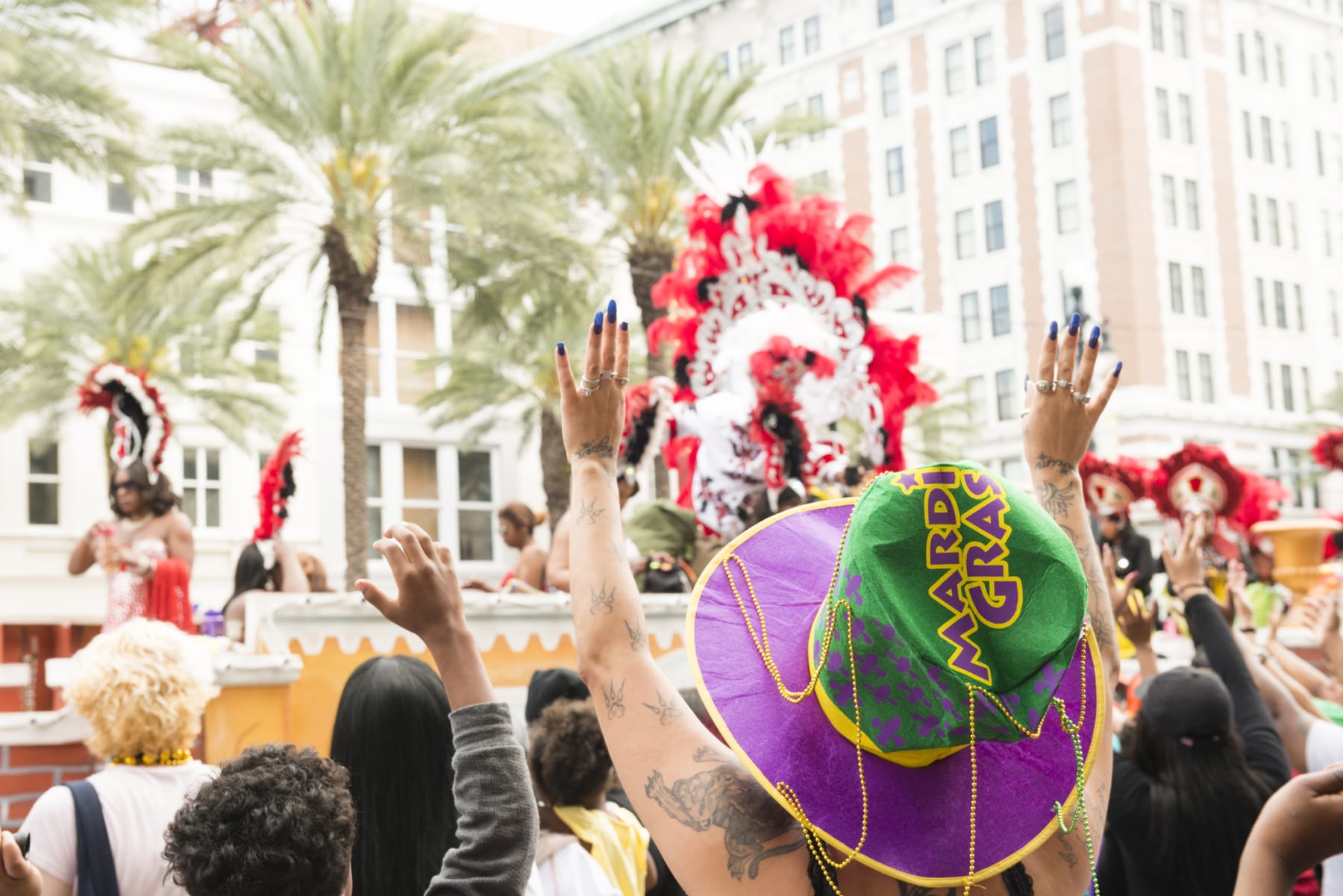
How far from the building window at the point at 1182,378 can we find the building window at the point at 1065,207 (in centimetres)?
600

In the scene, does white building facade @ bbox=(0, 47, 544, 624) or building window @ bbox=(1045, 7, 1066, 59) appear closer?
white building facade @ bbox=(0, 47, 544, 624)

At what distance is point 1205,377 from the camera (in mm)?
50156

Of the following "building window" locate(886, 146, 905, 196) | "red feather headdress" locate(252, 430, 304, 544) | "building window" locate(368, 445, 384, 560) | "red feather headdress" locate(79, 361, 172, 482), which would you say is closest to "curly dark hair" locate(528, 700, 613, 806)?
"red feather headdress" locate(79, 361, 172, 482)

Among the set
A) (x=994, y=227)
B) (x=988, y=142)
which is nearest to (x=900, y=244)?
(x=994, y=227)

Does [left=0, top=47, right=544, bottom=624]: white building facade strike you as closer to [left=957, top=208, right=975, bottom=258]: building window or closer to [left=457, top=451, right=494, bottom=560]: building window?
[left=457, top=451, right=494, bottom=560]: building window

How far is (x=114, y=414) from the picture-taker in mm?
8438

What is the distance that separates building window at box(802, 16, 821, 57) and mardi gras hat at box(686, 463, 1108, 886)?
2336 inches

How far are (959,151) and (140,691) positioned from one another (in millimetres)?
53676

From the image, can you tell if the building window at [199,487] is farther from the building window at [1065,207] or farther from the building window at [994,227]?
the building window at [1065,207]

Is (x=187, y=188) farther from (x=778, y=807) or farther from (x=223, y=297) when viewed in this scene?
(x=778, y=807)

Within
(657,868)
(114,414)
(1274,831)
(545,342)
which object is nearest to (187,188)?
(545,342)

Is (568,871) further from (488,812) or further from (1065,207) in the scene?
(1065,207)

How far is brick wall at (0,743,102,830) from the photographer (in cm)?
559

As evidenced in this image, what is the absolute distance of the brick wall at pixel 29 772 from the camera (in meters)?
5.59
